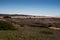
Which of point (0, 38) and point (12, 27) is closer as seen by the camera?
point (0, 38)

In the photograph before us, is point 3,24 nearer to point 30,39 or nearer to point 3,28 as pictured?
point 3,28

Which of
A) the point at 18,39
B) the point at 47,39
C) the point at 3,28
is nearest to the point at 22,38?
the point at 18,39

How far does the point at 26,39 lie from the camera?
17719 mm

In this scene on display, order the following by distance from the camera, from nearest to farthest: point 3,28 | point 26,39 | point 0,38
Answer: point 26,39, point 0,38, point 3,28

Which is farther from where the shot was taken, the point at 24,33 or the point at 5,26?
the point at 5,26

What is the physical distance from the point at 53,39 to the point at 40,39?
1.30 metres

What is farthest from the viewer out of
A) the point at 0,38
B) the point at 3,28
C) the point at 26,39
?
the point at 3,28

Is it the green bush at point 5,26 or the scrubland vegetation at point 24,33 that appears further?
the green bush at point 5,26

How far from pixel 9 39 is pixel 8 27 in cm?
1142

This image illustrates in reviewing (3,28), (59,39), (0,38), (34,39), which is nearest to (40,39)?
(34,39)

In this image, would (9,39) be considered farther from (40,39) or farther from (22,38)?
(40,39)

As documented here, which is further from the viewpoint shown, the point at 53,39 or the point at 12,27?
the point at 12,27

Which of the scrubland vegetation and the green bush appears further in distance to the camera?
the green bush

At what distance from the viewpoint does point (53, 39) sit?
18.4 m
